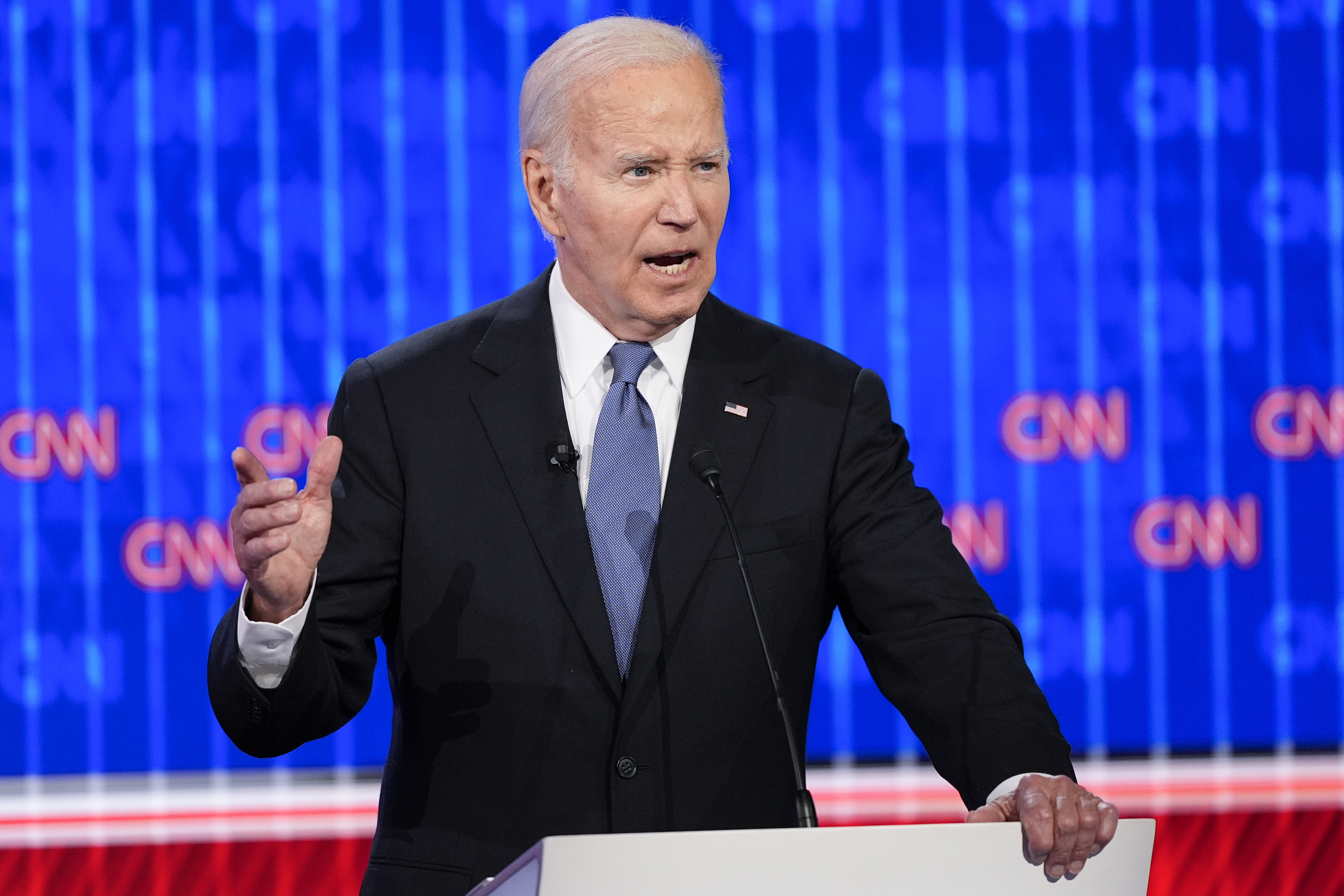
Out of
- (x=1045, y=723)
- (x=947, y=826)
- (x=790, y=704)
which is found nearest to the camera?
(x=947, y=826)

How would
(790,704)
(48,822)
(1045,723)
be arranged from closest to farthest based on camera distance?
(1045,723), (790,704), (48,822)

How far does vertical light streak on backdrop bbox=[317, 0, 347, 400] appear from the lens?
2869mm

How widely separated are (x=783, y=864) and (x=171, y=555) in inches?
84.5

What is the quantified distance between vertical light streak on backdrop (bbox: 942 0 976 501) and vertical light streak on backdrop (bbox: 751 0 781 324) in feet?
1.19

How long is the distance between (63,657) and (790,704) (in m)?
1.85

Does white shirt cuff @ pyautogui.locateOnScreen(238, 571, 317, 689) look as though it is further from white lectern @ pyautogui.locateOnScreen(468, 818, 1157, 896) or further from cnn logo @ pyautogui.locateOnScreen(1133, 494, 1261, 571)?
cnn logo @ pyautogui.locateOnScreen(1133, 494, 1261, 571)

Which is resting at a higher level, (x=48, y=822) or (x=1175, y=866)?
(x=48, y=822)

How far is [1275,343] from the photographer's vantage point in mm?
2971

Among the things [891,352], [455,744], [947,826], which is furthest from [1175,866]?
[947,826]

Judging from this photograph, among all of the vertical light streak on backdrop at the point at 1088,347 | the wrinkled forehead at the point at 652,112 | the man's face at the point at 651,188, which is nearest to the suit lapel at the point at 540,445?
the man's face at the point at 651,188

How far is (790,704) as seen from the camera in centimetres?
157

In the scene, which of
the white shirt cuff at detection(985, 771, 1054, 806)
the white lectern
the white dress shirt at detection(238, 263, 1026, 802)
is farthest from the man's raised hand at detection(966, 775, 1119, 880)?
the white dress shirt at detection(238, 263, 1026, 802)

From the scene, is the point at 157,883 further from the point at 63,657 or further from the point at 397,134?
the point at 397,134

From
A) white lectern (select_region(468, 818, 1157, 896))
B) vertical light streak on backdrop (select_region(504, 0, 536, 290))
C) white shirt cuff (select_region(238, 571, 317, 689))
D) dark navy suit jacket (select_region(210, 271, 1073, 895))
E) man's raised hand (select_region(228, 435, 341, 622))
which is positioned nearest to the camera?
white lectern (select_region(468, 818, 1157, 896))
